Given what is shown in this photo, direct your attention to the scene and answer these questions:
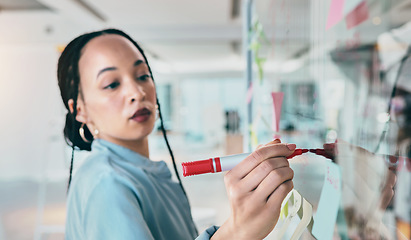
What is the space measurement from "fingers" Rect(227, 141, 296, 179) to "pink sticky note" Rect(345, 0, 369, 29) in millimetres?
115

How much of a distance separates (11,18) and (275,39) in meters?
5.39

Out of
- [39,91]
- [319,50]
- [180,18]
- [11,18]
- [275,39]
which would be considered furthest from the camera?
[39,91]

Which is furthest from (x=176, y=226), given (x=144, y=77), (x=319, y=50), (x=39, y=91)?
(x=39, y=91)

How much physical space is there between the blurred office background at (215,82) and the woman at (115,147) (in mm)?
153

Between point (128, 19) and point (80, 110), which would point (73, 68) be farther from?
point (128, 19)

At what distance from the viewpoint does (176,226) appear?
25.7 inches

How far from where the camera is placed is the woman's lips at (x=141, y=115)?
0.68 metres

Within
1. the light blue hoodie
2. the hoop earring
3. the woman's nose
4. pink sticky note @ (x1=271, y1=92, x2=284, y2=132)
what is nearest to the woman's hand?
the light blue hoodie

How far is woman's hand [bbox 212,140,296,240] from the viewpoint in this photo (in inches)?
12.0

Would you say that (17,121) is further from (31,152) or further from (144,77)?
(144,77)

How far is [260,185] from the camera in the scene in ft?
1.00

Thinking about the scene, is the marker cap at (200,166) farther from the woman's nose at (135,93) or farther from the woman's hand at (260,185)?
the woman's nose at (135,93)

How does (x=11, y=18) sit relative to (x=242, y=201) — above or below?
A: above

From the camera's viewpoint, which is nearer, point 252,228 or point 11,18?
point 252,228
